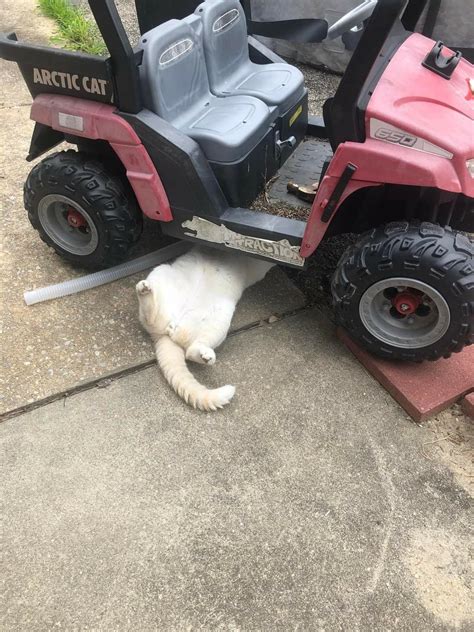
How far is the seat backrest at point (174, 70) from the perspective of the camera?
82.6 inches

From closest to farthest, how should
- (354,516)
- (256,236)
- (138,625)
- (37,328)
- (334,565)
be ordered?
(138,625) < (334,565) < (354,516) < (256,236) < (37,328)

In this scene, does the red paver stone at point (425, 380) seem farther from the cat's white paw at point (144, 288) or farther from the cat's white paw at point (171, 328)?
the cat's white paw at point (144, 288)

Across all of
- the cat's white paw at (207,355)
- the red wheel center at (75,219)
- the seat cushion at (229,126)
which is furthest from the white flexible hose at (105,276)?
the cat's white paw at (207,355)

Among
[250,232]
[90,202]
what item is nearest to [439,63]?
[250,232]

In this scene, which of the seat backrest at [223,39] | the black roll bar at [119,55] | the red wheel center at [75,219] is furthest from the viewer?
the red wheel center at [75,219]

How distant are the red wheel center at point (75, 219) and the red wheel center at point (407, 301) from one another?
152 centimetres

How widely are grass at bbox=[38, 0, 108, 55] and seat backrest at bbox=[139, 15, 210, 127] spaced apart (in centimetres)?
273

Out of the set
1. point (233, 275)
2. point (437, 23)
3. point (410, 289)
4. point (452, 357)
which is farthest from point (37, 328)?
point (437, 23)

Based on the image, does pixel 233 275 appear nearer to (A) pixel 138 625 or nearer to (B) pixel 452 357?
(B) pixel 452 357

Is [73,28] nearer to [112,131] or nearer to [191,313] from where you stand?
[112,131]

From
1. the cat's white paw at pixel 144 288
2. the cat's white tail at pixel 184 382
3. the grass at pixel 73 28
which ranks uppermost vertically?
the cat's white paw at pixel 144 288

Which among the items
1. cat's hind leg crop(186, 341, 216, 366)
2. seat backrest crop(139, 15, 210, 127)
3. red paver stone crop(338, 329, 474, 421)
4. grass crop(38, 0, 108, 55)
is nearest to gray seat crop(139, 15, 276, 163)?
seat backrest crop(139, 15, 210, 127)

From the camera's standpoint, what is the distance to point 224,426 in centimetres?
209

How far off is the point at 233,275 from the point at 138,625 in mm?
1456
